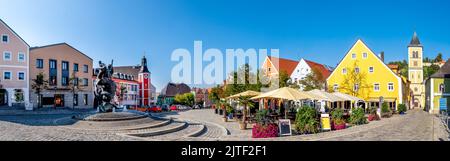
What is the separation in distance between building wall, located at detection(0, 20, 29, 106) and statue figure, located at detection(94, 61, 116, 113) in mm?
28229

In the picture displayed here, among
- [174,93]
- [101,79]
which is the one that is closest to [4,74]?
[101,79]

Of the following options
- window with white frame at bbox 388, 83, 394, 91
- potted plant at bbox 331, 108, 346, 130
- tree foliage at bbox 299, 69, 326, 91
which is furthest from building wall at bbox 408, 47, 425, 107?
potted plant at bbox 331, 108, 346, 130

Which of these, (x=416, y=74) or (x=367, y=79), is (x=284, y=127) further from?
(x=416, y=74)

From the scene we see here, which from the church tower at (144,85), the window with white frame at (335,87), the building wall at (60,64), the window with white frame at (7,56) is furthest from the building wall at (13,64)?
the window with white frame at (335,87)

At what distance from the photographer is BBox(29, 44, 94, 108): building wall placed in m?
43.2

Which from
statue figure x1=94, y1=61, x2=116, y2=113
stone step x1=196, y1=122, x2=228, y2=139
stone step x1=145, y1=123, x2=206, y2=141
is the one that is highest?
statue figure x1=94, y1=61, x2=116, y2=113

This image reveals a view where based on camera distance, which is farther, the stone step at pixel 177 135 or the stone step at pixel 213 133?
the stone step at pixel 213 133

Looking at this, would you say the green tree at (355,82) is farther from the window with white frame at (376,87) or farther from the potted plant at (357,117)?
the potted plant at (357,117)

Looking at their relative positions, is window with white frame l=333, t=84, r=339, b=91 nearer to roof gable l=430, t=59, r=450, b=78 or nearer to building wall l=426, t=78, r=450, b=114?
building wall l=426, t=78, r=450, b=114

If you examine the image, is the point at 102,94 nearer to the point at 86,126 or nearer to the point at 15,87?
the point at 86,126

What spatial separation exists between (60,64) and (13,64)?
757cm

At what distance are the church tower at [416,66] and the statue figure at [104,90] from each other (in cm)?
5740

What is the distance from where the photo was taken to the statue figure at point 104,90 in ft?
58.8

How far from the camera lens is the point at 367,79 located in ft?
130
